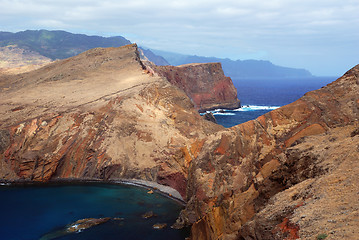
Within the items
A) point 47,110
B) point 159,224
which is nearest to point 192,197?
point 159,224

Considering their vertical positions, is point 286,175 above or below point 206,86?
above

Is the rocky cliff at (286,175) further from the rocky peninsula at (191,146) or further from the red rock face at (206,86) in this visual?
the red rock face at (206,86)

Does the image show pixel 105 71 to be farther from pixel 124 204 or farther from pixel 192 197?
pixel 192 197

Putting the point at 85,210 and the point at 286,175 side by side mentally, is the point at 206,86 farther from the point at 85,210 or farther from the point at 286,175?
the point at 286,175

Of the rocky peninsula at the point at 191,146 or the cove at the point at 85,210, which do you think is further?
the cove at the point at 85,210

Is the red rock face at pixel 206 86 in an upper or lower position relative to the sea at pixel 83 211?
upper

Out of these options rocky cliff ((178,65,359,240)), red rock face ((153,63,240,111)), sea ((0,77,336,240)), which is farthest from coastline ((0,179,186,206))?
red rock face ((153,63,240,111))

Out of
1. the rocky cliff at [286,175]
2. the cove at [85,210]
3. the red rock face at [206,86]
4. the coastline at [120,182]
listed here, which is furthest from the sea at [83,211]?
the red rock face at [206,86]

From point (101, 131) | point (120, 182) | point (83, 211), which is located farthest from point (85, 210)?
point (101, 131)
